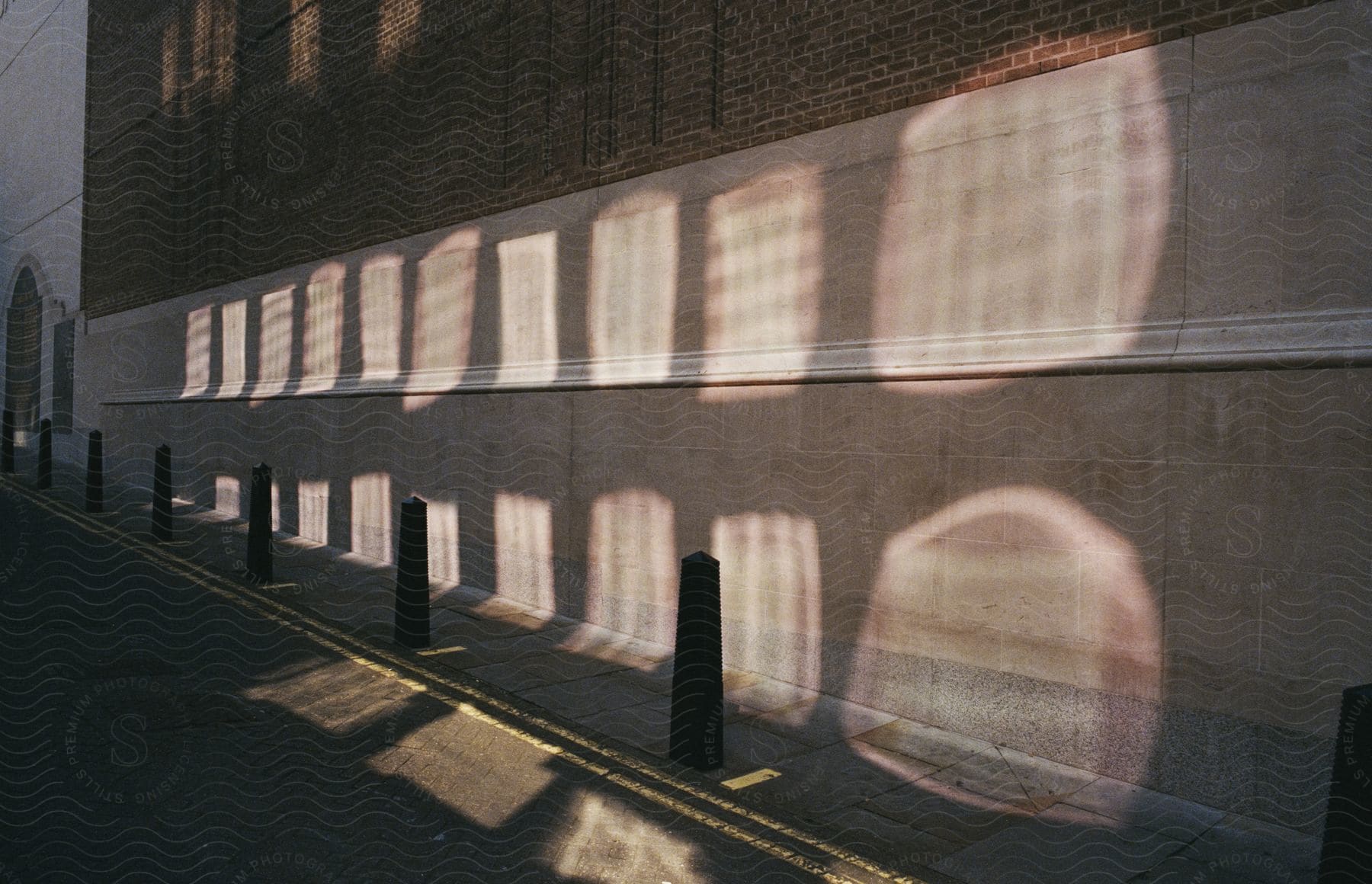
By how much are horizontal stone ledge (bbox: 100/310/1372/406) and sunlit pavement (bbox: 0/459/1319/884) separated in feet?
7.28

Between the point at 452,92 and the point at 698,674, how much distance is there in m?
8.20

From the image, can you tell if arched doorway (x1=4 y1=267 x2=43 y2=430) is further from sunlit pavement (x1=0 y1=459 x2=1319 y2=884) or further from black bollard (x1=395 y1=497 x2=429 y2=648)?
black bollard (x1=395 y1=497 x2=429 y2=648)

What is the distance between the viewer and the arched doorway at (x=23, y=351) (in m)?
26.9

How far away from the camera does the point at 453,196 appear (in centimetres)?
1142

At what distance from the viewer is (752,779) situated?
5500 mm

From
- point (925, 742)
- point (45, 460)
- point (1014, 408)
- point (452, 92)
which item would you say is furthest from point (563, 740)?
point (45, 460)

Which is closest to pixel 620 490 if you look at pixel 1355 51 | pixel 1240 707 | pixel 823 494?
pixel 823 494

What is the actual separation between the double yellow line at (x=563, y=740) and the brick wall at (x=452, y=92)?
452 centimetres

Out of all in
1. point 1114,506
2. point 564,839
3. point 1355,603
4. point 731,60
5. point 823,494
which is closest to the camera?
point 564,839

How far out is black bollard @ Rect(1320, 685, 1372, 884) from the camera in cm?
374

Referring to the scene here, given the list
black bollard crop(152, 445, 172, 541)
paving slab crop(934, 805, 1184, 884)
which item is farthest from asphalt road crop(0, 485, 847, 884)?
black bollard crop(152, 445, 172, 541)

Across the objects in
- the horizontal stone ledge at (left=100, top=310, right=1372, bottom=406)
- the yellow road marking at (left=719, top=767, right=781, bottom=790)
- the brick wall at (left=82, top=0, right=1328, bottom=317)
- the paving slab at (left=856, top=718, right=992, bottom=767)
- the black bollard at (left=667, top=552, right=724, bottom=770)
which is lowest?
the paving slab at (left=856, top=718, right=992, bottom=767)

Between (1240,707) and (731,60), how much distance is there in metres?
5.85

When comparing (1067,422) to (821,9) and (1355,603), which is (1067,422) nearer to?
(1355,603)
